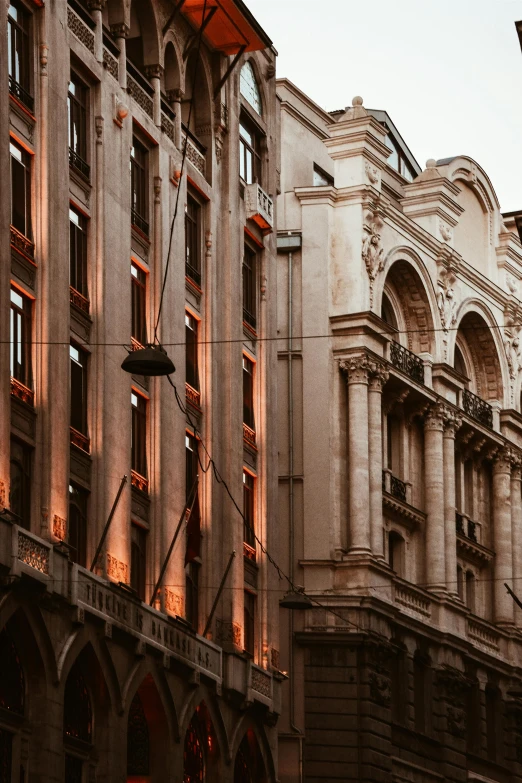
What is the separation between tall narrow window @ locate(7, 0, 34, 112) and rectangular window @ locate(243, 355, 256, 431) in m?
14.5

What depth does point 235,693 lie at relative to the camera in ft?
161

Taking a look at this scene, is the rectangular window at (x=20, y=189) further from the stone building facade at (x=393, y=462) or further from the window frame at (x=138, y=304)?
the stone building facade at (x=393, y=462)

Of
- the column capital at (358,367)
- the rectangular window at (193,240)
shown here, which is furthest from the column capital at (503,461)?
the rectangular window at (193,240)

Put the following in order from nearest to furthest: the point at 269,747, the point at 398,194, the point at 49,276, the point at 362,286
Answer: the point at 49,276, the point at 269,747, the point at 362,286, the point at 398,194

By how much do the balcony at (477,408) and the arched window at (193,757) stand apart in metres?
23.8

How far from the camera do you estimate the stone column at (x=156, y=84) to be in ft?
160

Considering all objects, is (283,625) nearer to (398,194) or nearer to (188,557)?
(188,557)

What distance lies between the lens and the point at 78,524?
137 feet

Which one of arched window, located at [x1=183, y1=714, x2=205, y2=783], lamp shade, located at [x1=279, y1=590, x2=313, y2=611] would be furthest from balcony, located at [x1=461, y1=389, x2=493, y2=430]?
arched window, located at [x1=183, y1=714, x2=205, y2=783]

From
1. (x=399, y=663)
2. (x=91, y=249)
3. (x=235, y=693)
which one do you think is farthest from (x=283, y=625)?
(x=91, y=249)

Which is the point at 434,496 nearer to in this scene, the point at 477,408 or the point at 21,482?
the point at 477,408

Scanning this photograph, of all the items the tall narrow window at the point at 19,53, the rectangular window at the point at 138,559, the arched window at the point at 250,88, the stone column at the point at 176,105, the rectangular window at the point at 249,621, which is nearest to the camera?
the tall narrow window at the point at 19,53

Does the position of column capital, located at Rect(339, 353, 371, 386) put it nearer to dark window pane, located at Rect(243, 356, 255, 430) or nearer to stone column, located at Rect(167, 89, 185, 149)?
dark window pane, located at Rect(243, 356, 255, 430)

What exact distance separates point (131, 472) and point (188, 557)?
120 inches
